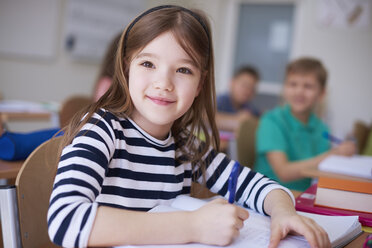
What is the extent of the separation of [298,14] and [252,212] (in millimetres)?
4555

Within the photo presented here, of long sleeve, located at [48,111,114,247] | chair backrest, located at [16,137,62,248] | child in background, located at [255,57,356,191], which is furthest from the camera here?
child in background, located at [255,57,356,191]

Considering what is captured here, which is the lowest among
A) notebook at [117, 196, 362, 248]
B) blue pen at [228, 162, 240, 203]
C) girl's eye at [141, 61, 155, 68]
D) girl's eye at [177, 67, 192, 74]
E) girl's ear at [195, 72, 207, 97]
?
notebook at [117, 196, 362, 248]

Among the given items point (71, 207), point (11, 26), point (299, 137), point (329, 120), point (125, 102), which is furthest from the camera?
point (329, 120)

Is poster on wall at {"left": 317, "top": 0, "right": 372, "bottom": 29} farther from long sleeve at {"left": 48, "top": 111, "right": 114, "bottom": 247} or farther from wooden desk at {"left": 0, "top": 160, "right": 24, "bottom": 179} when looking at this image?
long sleeve at {"left": 48, "top": 111, "right": 114, "bottom": 247}

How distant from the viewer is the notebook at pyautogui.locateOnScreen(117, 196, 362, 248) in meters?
0.69

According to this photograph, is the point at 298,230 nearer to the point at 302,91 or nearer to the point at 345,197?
the point at 345,197

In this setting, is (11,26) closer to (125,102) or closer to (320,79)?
(320,79)

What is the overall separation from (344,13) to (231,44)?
60.0 inches

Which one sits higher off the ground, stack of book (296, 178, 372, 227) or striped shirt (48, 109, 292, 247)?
striped shirt (48, 109, 292, 247)

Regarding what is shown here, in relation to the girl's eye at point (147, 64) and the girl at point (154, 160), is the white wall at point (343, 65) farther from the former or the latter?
the girl's eye at point (147, 64)

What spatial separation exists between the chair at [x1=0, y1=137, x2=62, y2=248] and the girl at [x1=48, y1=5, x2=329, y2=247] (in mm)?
125

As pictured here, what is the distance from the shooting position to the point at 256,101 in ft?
17.7

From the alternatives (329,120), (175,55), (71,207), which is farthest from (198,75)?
(329,120)

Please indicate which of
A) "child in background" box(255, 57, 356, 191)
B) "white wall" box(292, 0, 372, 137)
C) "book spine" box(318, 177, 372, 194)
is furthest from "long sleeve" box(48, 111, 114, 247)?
"white wall" box(292, 0, 372, 137)
